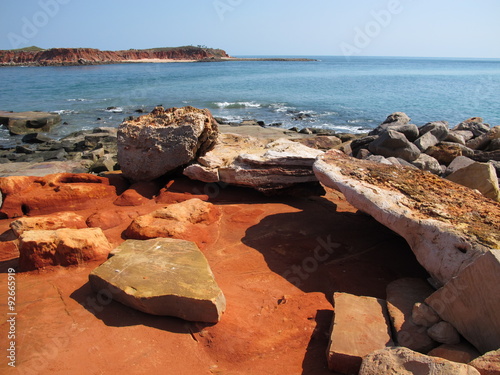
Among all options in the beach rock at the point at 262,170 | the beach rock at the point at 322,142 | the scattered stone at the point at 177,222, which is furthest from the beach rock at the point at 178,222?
the beach rock at the point at 322,142

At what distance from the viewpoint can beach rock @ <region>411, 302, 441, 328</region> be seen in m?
3.17

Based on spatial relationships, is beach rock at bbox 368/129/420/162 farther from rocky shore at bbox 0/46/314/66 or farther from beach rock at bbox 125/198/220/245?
rocky shore at bbox 0/46/314/66

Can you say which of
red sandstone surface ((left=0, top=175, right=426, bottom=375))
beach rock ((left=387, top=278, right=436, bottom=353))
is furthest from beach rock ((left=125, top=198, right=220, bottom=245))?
beach rock ((left=387, top=278, right=436, bottom=353))

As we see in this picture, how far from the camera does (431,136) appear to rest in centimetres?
1059

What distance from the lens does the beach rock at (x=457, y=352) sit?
9.00 feet

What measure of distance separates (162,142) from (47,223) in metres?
2.36

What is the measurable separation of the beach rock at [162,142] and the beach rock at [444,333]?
15.1 feet

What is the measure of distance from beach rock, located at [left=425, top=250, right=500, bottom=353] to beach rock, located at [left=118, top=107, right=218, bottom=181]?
181 inches

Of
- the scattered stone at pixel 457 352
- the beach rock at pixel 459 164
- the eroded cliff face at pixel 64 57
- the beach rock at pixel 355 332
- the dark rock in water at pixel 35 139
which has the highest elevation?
the eroded cliff face at pixel 64 57

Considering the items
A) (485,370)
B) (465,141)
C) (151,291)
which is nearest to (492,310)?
(485,370)

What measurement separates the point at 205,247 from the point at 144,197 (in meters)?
2.02

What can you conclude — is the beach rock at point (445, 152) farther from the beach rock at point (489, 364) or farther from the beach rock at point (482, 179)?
the beach rock at point (489, 364)

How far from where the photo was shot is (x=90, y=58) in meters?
80.8

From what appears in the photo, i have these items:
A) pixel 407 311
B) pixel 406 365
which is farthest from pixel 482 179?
pixel 406 365
